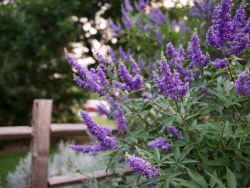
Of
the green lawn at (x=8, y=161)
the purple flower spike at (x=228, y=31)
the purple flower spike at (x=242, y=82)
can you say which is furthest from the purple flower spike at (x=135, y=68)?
the green lawn at (x=8, y=161)

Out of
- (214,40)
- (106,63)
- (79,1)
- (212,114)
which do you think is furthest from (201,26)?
(79,1)

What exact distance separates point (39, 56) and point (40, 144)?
17.7ft

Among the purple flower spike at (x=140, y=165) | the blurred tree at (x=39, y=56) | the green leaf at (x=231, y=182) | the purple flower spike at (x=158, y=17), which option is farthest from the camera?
the blurred tree at (x=39, y=56)

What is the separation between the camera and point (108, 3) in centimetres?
1023

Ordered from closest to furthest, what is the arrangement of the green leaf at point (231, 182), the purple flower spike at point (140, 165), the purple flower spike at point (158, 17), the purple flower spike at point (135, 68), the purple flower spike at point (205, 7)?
the purple flower spike at point (140, 165)
the green leaf at point (231, 182)
the purple flower spike at point (135, 68)
the purple flower spike at point (205, 7)
the purple flower spike at point (158, 17)

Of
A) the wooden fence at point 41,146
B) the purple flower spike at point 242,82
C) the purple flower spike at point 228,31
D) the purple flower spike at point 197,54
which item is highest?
the purple flower spike at point 228,31

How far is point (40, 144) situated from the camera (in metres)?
4.04

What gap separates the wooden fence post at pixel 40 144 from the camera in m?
3.97

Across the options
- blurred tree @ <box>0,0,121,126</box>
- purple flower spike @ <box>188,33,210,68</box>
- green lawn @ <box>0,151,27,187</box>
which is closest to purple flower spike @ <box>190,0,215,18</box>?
purple flower spike @ <box>188,33,210,68</box>

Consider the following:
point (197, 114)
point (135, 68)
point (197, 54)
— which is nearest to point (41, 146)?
point (135, 68)

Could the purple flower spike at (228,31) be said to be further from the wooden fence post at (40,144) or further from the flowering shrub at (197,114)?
the wooden fence post at (40,144)

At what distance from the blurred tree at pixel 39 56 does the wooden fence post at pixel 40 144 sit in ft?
14.0

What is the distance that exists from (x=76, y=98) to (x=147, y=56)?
4.54m

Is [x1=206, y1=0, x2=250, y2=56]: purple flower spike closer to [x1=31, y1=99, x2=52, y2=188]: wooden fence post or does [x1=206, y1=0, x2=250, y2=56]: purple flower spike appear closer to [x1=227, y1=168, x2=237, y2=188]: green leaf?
[x1=227, y1=168, x2=237, y2=188]: green leaf
